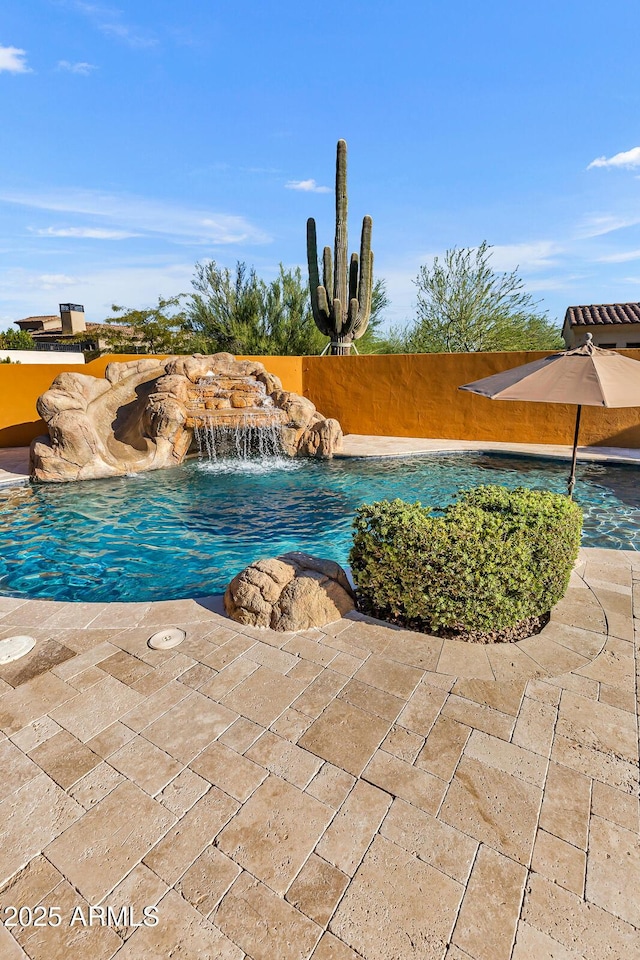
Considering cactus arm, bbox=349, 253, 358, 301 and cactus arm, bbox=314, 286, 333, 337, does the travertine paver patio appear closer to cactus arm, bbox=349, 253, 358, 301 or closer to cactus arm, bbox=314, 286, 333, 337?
cactus arm, bbox=314, 286, 333, 337

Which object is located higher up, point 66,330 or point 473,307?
point 66,330

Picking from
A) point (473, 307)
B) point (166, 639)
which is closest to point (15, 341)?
point (473, 307)

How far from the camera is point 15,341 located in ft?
117

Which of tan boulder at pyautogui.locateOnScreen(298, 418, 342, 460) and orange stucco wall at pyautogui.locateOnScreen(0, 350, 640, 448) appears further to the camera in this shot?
orange stucco wall at pyautogui.locateOnScreen(0, 350, 640, 448)

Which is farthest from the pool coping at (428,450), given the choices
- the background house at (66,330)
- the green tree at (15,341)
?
the green tree at (15,341)

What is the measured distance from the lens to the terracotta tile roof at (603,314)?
19219 millimetres

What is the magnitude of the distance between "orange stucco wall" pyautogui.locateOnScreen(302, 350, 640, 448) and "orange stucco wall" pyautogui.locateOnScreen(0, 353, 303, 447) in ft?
22.6

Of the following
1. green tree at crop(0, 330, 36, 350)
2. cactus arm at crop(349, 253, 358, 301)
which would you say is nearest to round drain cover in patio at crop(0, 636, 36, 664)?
cactus arm at crop(349, 253, 358, 301)

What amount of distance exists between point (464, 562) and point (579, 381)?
Answer: 2.86 m

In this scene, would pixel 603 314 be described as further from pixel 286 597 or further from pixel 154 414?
pixel 286 597

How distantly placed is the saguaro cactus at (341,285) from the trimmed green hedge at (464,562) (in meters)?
14.6

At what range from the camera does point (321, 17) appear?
9.94 m

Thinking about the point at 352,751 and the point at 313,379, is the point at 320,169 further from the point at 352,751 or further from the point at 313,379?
the point at 352,751

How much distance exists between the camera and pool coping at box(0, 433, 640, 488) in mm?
11996
